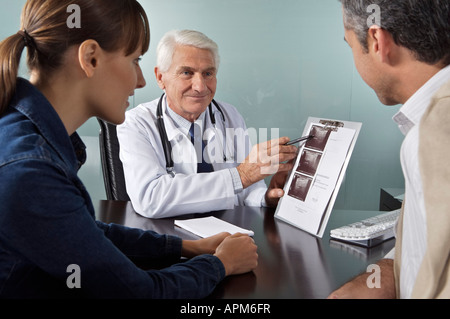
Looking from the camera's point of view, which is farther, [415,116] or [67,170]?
[415,116]

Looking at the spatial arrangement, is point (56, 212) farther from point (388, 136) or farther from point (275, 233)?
point (388, 136)

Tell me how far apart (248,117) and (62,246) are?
113 inches

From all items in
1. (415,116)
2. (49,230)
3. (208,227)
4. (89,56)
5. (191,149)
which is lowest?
(208,227)

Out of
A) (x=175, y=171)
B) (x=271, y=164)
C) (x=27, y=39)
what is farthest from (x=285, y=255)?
(x=175, y=171)

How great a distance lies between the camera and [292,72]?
11.4ft

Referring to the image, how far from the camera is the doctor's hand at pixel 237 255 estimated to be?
1.03m

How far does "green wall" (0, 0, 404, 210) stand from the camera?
3410 millimetres

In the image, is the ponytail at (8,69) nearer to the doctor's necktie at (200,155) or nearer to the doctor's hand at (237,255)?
the doctor's hand at (237,255)

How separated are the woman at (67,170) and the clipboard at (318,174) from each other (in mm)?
285

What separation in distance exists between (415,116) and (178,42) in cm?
140

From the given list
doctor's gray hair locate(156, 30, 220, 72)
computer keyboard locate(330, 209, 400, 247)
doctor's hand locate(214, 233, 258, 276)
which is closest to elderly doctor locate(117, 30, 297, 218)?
doctor's gray hair locate(156, 30, 220, 72)
